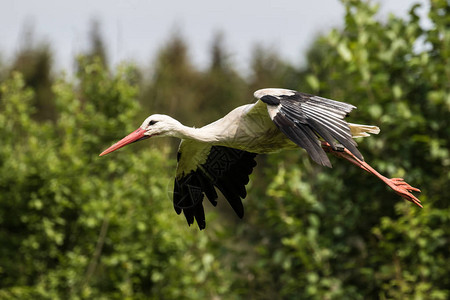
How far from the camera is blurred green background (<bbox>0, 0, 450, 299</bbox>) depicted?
7.76 metres

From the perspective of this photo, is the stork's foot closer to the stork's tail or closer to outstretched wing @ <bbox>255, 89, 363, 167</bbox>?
the stork's tail

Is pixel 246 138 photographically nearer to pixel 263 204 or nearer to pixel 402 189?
pixel 402 189

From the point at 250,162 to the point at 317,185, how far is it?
310 centimetres

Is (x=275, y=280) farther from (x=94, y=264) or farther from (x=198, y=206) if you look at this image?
(x=198, y=206)

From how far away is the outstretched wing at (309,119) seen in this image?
12.7ft

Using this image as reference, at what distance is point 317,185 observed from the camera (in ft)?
27.1

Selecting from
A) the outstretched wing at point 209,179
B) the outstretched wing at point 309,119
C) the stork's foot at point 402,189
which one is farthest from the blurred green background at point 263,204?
the outstretched wing at point 309,119

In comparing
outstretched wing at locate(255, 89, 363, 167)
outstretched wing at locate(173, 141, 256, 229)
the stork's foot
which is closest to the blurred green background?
the stork's foot

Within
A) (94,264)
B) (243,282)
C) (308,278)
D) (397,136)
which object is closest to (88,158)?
(94,264)

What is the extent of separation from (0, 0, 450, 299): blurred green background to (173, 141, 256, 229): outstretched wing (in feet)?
8.30

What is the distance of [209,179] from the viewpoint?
5277mm

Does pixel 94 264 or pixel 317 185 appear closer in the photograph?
pixel 317 185

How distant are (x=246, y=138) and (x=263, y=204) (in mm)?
3995

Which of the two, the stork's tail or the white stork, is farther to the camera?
the stork's tail
